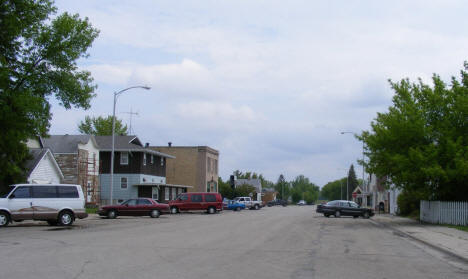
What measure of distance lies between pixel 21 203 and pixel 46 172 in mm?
14975

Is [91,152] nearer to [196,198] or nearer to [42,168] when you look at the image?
[196,198]

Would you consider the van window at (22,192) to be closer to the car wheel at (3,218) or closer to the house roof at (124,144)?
the car wheel at (3,218)

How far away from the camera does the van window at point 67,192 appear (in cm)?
2491

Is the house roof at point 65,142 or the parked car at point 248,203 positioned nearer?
the house roof at point 65,142

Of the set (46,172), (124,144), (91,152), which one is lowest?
(46,172)

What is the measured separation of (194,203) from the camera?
145ft

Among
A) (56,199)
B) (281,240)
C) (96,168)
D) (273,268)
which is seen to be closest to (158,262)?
(273,268)

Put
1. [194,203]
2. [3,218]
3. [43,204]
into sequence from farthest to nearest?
[194,203] → [43,204] → [3,218]

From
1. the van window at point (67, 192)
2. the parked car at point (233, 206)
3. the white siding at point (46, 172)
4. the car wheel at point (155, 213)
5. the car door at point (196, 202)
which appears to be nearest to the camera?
the van window at point (67, 192)

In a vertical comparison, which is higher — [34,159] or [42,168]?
[34,159]

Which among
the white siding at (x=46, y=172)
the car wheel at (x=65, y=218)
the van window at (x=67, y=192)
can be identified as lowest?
the car wheel at (x=65, y=218)

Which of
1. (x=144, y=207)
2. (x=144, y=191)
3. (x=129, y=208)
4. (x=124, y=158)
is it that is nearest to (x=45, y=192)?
(x=129, y=208)

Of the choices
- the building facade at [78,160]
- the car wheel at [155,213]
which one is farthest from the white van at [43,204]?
the building facade at [78,160]

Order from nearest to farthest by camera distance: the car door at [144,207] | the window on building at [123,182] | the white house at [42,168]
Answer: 1. the car door at [144,207]
2. the white house at [42,168]
3. the window on building at [123,182]
